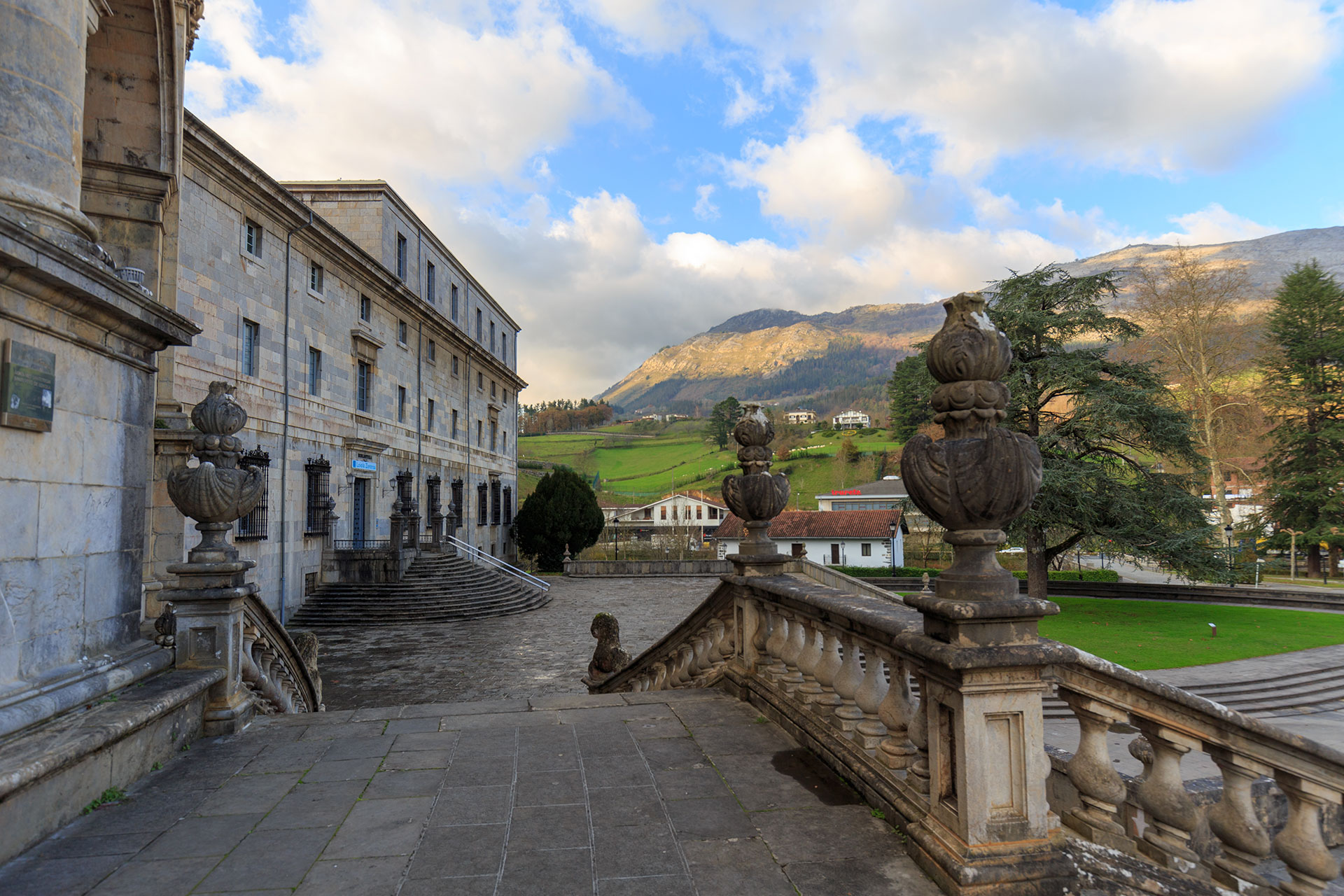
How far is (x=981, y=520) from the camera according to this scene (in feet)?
9.38

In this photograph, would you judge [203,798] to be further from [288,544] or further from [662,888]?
[288,544]

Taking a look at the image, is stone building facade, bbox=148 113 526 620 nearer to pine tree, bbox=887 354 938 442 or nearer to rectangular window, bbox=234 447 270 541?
rectangular window, bbox=234 447 270 541

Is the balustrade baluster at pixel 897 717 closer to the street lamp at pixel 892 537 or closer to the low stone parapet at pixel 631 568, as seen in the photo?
the low stone parapet at pixel 631 568

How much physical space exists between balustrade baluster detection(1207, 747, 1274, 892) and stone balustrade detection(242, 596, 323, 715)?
6.48 metres

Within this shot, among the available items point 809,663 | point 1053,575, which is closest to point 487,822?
point 809,663

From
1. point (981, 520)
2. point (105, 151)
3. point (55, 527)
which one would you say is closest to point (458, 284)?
point (105, 151)

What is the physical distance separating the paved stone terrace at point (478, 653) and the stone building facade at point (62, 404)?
24.5ft

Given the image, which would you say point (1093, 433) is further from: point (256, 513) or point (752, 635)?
point (256, 513)

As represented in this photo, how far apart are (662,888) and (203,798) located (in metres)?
2.88

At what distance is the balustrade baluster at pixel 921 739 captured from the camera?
3082 millimetres

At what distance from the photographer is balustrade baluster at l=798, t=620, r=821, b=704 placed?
4.54 meters

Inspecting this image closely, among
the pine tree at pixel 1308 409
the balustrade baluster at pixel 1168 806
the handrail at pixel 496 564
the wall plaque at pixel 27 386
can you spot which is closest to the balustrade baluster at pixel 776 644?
the balustrade baluster at pixel 1168 806

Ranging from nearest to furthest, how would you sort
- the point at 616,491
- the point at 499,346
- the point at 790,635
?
1. the point at 790,635
2. the point at 499,346
3. the point at 616,491

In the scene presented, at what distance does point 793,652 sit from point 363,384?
2319cm
